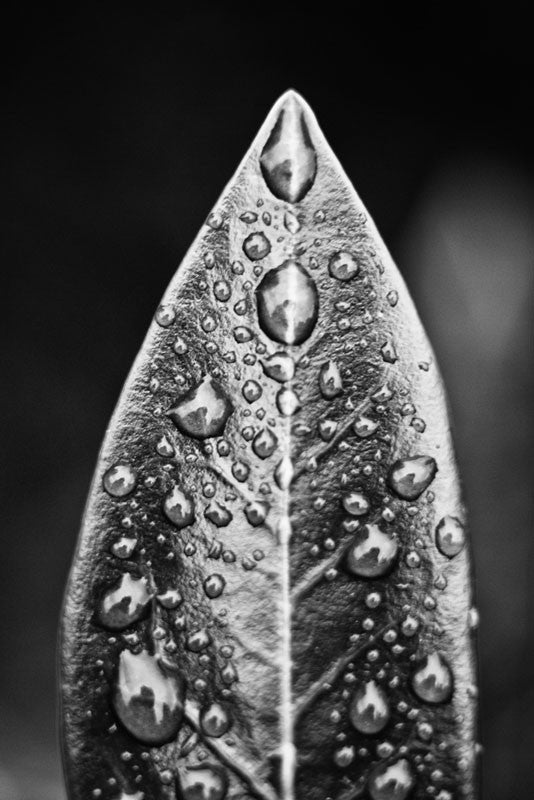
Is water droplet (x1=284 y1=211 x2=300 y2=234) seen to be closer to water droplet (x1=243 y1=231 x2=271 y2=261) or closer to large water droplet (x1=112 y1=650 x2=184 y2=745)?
water droplet (x1=243 y1=231 x2=271 y2=261)

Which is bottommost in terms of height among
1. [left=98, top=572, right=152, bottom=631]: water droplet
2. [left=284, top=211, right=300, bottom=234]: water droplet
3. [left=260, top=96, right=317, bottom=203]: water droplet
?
[left=98, top=572, right=152, bottom=631]: water droplet

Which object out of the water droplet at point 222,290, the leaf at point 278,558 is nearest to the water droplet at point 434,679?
the leaf at point 278,558

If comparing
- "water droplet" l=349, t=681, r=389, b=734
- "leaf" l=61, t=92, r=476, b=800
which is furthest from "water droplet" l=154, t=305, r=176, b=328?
"water droplet" l=349, t=681, r=389, b=734

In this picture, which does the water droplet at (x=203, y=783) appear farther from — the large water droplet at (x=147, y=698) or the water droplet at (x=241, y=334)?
the water droplet at (x=241, y=334)

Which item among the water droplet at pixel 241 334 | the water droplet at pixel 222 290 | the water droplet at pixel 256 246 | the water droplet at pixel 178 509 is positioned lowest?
the water droplet at pixel 178 509

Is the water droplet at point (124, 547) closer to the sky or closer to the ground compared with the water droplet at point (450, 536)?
closer to the ground
